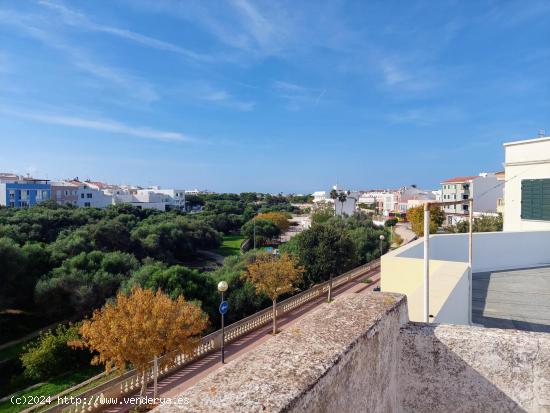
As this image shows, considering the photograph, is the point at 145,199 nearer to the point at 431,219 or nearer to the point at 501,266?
the point at 431,219

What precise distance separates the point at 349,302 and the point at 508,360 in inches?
43.3

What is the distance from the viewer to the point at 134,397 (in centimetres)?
947

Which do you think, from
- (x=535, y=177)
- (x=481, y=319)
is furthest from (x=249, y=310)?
(x=535, y=177)

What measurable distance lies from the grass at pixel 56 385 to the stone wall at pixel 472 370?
11810mm

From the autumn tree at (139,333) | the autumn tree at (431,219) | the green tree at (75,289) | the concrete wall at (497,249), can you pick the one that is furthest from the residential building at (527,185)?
the green tree at (75,289)

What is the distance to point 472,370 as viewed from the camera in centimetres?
246

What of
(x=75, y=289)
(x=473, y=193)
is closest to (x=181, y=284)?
(x=75, y=289)

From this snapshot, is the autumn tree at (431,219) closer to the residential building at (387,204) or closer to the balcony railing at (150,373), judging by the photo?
the balcony railing at (150,373)

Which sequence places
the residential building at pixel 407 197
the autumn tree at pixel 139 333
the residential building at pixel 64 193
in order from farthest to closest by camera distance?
the residential building at pixel 407 197
the residential building at pixel 64 193
the autumn tree at pixel 139 333

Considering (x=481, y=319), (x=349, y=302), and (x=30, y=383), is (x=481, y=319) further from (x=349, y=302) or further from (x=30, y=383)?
(x=30, y=383)

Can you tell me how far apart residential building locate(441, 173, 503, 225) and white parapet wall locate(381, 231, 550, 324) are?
30.9 m

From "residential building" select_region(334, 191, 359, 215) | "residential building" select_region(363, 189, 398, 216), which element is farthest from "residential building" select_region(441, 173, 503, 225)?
"residential building" select_region(363, 189, 398, 216)

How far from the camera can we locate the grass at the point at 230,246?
46406 mm

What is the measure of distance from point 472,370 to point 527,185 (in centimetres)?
1597
